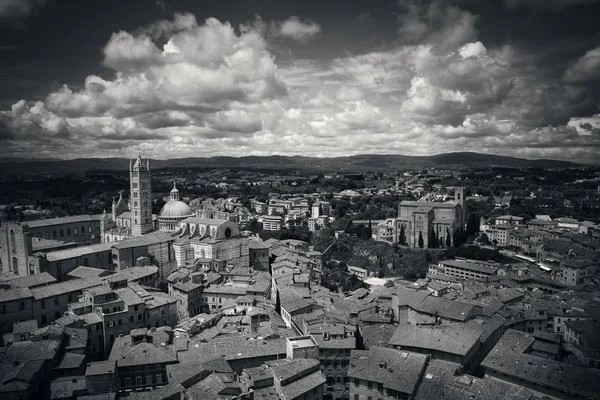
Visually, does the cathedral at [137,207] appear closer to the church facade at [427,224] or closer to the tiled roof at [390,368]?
the tiled roof at [390,368]

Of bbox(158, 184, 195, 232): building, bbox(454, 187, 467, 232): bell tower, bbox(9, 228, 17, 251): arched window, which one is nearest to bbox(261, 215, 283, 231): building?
bbox(158, 184, 195, 232): building

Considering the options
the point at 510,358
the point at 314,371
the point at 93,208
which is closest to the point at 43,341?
the point at 314,371

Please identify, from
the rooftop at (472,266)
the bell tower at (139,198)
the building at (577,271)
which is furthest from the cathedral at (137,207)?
the building at (577,271)

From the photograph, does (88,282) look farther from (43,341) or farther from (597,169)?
(597,169)

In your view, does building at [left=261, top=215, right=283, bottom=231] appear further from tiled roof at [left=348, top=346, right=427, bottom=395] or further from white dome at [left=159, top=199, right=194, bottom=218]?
tiled roof at [left=348, top=346, right=427, bottom=395]

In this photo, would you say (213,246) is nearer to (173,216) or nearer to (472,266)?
(173,216)
